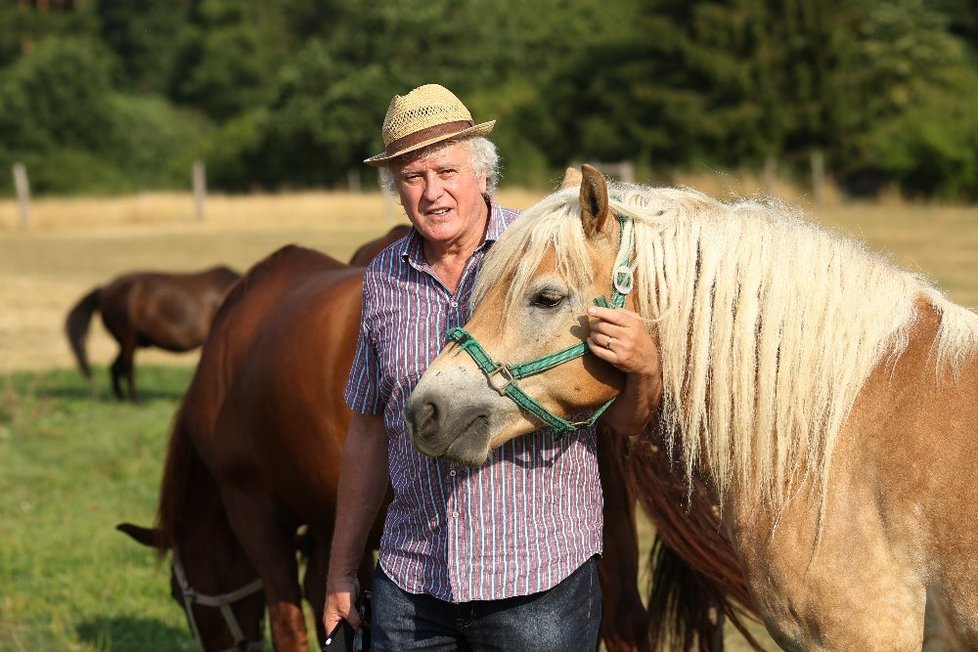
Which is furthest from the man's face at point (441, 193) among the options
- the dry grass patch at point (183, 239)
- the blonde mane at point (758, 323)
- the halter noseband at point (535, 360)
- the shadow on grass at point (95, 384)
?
the shadow on grass at point (95, 384)

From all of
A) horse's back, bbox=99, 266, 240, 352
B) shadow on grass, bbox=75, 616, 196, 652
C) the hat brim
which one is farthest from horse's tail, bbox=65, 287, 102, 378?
the hat brim

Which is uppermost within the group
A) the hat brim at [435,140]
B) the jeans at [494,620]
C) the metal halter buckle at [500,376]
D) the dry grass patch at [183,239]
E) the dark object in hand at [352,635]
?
the hat brim at [435,140]

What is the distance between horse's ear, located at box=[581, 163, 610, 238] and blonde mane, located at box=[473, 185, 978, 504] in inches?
2.1

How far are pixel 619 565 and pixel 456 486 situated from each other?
1.19 meters

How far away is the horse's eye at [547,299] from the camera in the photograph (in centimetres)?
234

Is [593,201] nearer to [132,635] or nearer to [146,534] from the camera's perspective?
[146,534]

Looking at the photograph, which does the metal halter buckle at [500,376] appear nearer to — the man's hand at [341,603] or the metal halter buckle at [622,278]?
the metal halter buckle at [622,278]

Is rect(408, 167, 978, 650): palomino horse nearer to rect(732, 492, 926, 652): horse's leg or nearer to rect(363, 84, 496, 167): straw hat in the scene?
rect(732, 492, 926, 652): horse's leg

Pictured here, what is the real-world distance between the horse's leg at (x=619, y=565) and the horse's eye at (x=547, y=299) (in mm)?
1166

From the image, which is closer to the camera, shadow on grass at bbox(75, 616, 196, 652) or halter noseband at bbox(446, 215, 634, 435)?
halter noseband at bbox(446, 215, 634, 435)

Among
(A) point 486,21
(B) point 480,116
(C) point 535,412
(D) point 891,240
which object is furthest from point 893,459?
(A) point 486,21

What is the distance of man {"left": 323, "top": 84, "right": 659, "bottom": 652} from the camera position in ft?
8.20

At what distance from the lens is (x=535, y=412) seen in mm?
2355

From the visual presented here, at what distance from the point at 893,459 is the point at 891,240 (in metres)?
19.3
